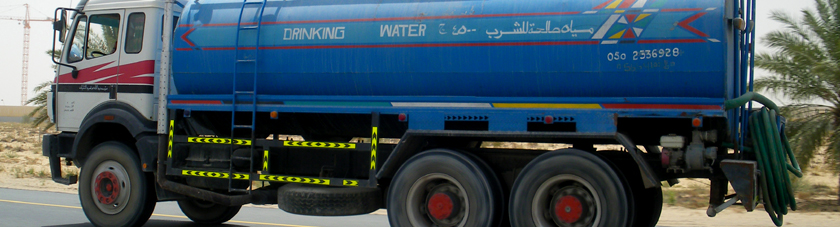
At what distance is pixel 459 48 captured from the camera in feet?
22.8

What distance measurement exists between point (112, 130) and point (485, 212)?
499cm

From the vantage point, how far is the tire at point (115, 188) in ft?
28.5

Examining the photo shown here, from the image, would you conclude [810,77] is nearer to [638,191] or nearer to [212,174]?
[638,191]

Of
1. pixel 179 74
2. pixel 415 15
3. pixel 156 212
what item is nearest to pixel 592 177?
pixel 415 15

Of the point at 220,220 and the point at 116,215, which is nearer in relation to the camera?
the point at 116,215

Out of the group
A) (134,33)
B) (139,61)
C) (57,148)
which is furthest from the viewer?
(57,148)

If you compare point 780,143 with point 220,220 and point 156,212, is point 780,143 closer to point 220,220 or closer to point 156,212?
point 220,220

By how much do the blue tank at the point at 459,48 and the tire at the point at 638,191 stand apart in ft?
2.26

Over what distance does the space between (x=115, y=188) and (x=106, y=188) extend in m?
0.15

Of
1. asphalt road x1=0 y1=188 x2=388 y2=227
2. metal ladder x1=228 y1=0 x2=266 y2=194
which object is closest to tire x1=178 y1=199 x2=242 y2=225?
asphalt road x1=0 y1=188 x2=388 y2=227

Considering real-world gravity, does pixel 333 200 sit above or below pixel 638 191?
below

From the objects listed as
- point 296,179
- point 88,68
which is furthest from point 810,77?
point 88,68

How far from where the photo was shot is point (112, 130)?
9.23 metres

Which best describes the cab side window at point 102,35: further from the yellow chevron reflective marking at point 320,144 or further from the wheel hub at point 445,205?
the wheel hub at point 445,205
